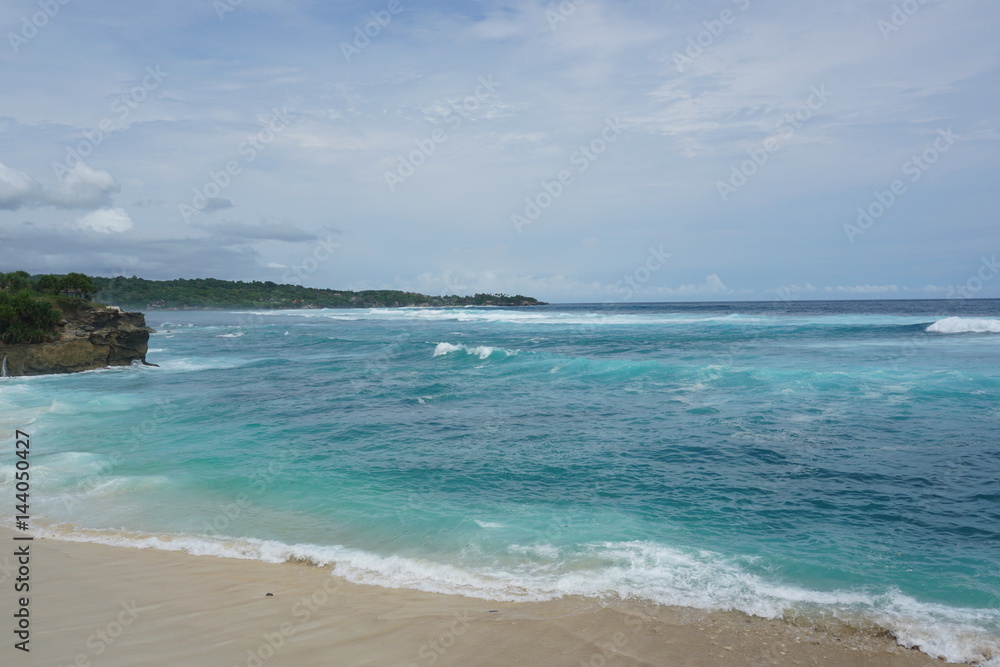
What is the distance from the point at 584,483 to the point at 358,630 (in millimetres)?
5847

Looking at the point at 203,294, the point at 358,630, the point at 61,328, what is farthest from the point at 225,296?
the point at 358,630

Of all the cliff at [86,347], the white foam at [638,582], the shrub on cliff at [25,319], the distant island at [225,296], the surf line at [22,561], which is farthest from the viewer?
the distant island at [225,296]

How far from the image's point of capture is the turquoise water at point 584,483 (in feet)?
22.5

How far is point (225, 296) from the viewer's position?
14262 cm

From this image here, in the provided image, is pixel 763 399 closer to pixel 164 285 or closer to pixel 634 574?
pixel 634 574

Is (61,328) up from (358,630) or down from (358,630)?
up

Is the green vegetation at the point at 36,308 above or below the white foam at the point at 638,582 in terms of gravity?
above

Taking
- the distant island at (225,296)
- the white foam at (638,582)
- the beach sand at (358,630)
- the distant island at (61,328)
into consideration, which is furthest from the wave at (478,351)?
the distant island at (225,296)

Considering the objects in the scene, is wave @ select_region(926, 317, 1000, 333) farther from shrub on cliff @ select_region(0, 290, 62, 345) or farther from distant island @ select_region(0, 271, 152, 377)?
shrub on cliff @ select_region(0, 290, 62, 345)

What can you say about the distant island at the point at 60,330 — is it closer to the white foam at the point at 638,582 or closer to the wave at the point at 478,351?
the wave at the point at 478,351

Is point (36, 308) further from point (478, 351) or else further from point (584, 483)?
point (584, 483)

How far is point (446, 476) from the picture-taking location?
36.7ft

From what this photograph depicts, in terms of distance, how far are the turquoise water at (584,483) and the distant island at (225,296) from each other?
114360 mm

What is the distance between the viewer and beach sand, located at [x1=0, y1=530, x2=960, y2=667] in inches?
199
